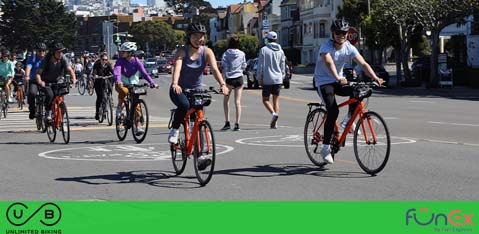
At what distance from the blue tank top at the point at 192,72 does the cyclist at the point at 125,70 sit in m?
4.96

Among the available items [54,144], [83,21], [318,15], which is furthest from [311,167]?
[83,21]

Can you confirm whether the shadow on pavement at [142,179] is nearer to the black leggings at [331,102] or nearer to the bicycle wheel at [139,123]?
the black leggings at [331,102]

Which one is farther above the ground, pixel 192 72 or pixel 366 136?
pixel 192 72

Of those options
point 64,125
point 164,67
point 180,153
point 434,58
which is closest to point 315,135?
point 180,153

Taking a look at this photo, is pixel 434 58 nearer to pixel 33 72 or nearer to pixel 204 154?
pixel 33 72

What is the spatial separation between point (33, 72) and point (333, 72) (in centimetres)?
847

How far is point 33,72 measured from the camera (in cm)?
1694

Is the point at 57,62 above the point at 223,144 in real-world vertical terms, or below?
above

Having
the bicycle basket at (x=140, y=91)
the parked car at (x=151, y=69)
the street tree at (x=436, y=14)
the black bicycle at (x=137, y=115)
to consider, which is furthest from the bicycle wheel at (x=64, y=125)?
the parked car at (x=151, y=69)

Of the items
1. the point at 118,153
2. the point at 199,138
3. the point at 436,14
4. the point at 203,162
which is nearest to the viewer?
the point at 203,162

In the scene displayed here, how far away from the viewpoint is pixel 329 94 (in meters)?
10.4

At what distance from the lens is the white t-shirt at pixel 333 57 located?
409 inches

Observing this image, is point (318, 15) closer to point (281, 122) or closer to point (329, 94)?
point (281, 122)

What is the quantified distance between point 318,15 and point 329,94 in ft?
261
